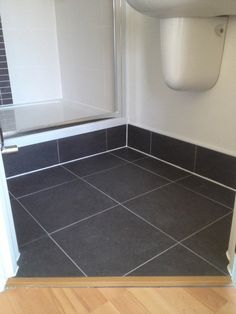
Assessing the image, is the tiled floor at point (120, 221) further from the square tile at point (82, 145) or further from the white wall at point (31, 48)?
the white wall at point (31, 48)

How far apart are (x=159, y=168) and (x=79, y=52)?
1227mm

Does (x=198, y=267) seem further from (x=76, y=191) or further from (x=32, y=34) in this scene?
(x=32, y=34)

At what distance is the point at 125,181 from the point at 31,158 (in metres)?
0.58

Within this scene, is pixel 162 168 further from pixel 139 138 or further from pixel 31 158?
pixel 31 158

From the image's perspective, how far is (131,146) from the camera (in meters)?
2.15

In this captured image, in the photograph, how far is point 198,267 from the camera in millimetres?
1059

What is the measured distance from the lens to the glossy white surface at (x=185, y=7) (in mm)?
1112

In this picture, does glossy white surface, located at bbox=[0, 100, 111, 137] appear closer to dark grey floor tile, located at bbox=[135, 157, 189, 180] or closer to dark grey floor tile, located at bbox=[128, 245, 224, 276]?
dark grey floor tile, located at bbox=[135, 157, 189, 180]

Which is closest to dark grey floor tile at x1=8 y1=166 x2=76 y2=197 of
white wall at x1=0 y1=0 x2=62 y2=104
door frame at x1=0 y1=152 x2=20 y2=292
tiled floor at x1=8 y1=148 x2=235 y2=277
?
tiled floor at x1=8 y1=148 x2=235 y2=277

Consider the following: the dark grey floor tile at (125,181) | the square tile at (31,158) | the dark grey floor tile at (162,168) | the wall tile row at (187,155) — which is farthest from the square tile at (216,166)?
the square tile at (31,158)

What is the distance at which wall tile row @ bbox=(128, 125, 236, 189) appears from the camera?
1.57 meters

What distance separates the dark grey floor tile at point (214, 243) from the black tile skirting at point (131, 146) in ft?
1.22

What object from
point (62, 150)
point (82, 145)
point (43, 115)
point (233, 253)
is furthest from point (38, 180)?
point (233, 253)

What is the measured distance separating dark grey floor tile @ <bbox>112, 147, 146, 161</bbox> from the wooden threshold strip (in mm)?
1050
